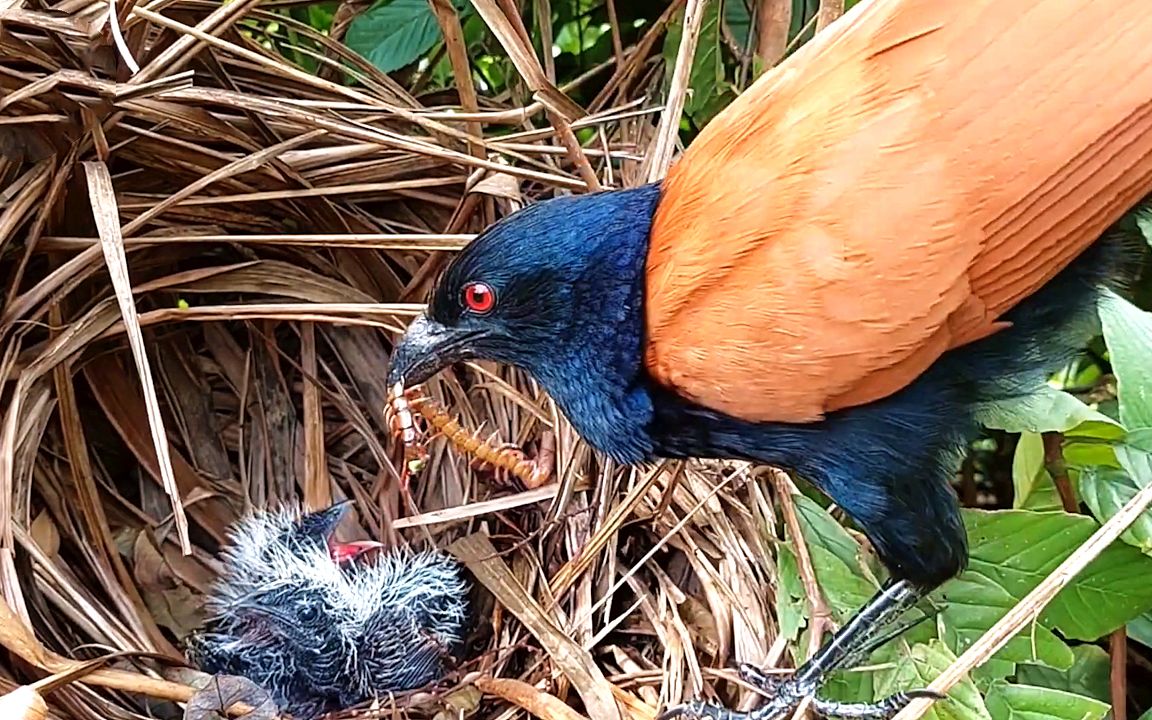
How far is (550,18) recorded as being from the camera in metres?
1.92

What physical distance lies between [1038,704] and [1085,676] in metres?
0.32

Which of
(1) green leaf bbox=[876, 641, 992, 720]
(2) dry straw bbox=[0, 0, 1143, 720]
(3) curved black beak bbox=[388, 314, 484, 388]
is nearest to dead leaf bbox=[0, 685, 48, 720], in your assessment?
(2) dry straw bbox=[0, 0, 1143, 720]

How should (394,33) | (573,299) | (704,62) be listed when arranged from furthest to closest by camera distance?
(394,33) → (704,62) → (573,299)

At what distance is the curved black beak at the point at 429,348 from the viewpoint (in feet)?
5.23

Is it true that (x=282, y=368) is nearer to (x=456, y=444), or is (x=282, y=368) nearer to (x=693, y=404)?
(x=456, y=444)

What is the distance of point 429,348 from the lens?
1600mm

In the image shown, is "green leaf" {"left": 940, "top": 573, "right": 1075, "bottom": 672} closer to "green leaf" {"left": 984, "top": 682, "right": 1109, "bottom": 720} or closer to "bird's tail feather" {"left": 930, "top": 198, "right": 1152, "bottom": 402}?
"green leaf" {"left": 984, "top": 682, "right": 1109, "bottom": 720}

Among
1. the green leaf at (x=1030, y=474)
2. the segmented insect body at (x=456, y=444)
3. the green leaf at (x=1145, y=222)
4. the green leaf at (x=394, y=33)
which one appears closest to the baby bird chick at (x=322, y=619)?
the segmented insect body at (x=456, y=444)

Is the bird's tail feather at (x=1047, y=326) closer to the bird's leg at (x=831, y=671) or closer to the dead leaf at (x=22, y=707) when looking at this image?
the bird's leg at (x=831, y=671)

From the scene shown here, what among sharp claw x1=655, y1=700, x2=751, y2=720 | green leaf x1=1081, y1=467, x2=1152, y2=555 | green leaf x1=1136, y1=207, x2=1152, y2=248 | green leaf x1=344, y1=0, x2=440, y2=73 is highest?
green leaf x1=344, y1=0, x2=440, y2=73

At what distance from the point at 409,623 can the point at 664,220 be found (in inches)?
30.2

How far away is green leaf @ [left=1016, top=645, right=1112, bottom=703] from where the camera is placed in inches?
62.2

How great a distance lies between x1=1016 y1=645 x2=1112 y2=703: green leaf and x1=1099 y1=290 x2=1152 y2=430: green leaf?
0.36 meters

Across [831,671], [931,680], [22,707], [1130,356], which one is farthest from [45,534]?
[1130,356]
